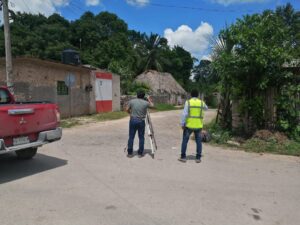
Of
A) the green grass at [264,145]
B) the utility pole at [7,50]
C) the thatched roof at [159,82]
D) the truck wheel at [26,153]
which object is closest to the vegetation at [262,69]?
the green grass at [264,145]

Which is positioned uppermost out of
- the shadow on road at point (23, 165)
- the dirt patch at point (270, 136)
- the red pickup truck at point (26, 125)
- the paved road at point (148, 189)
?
the red pickup truck at point (26, 125)

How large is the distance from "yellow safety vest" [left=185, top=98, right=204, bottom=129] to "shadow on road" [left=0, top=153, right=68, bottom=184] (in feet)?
10.0

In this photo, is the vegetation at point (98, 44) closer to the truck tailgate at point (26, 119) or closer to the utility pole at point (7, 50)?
the utility pole at point (7, 50)

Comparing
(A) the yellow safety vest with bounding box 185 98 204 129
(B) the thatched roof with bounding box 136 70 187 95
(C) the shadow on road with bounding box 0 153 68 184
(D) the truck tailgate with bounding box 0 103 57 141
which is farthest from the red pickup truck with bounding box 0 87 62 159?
(B) the thatched roof with bounding box 136 70 187 95

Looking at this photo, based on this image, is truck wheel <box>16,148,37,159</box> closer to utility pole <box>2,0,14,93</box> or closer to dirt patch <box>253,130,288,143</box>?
utility pole <box>2,0,14,93</box>

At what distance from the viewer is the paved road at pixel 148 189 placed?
13.3 feet

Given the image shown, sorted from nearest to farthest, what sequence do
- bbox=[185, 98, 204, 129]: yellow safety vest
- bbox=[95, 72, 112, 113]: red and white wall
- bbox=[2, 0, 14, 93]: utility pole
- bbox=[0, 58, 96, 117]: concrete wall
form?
bbox=[185, 98, 204, 129]: yellow safety vest < bbox=[2, 0, 14, 93]: utility pole < bbox=[0, 58, 96, 117]: concrete wall < bbox=[95, 72, 112, 113]: red and white wall

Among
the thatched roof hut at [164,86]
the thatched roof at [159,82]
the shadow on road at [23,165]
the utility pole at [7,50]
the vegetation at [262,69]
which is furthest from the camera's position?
the thatched roof at [159,82]

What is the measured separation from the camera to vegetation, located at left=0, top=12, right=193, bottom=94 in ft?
133

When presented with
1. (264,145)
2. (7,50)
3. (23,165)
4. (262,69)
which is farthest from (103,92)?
(23,165)

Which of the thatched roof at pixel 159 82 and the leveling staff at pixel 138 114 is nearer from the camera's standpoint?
the leveling staff at pixel 138 114

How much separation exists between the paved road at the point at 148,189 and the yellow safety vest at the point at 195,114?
888 millimetres

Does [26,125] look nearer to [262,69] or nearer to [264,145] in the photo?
[264,145]

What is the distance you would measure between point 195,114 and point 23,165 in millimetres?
Answer: 4063
